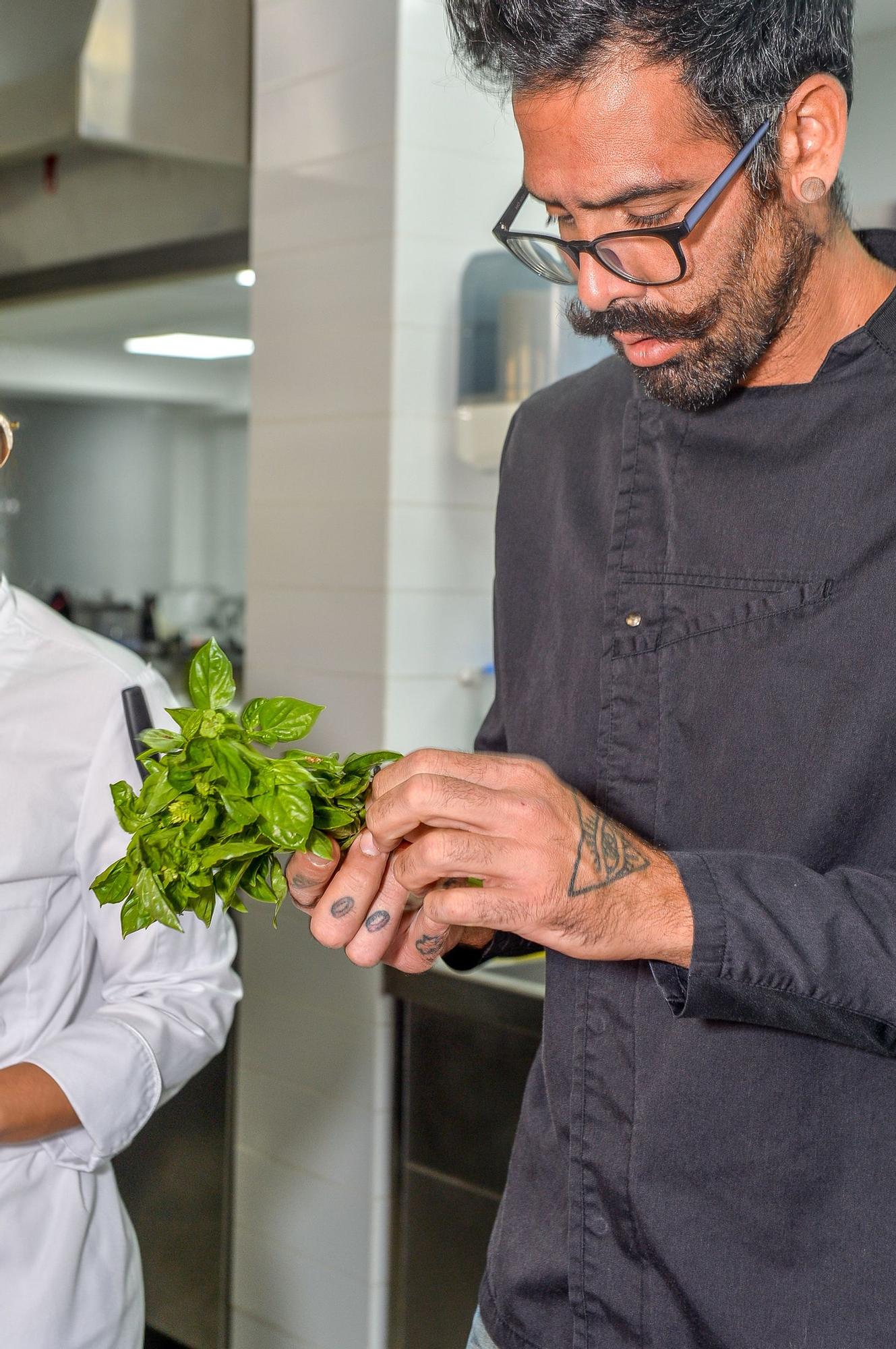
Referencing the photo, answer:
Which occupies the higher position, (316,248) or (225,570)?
(316,248)

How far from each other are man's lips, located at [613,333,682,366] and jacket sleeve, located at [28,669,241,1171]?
1.83 feet

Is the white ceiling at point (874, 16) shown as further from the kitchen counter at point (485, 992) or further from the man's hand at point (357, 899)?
the man's hand at point (357, 899)

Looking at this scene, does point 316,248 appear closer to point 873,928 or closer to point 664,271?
point 664,271

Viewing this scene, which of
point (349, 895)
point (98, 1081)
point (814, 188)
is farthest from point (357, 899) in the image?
point (814, 188)

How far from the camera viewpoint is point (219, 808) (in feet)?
3.18

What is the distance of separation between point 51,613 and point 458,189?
1.17 m

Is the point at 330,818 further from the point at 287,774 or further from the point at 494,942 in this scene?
the point at 494,942

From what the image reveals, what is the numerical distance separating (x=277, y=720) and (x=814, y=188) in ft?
1.75

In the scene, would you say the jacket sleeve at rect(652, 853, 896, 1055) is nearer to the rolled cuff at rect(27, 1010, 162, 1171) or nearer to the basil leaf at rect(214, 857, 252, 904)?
the basil leaf at rect(214, 857, 252, 904)

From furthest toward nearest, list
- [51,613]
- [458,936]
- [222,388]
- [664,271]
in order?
[222,388]
[51,613]
[458,936]
[664,271]

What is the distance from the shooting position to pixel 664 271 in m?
0.99

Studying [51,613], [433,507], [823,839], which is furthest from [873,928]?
[433,507]

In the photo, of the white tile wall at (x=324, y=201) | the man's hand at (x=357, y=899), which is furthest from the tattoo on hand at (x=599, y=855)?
the white tile wall at (x=324, y=201)

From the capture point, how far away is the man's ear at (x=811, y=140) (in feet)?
3.31
